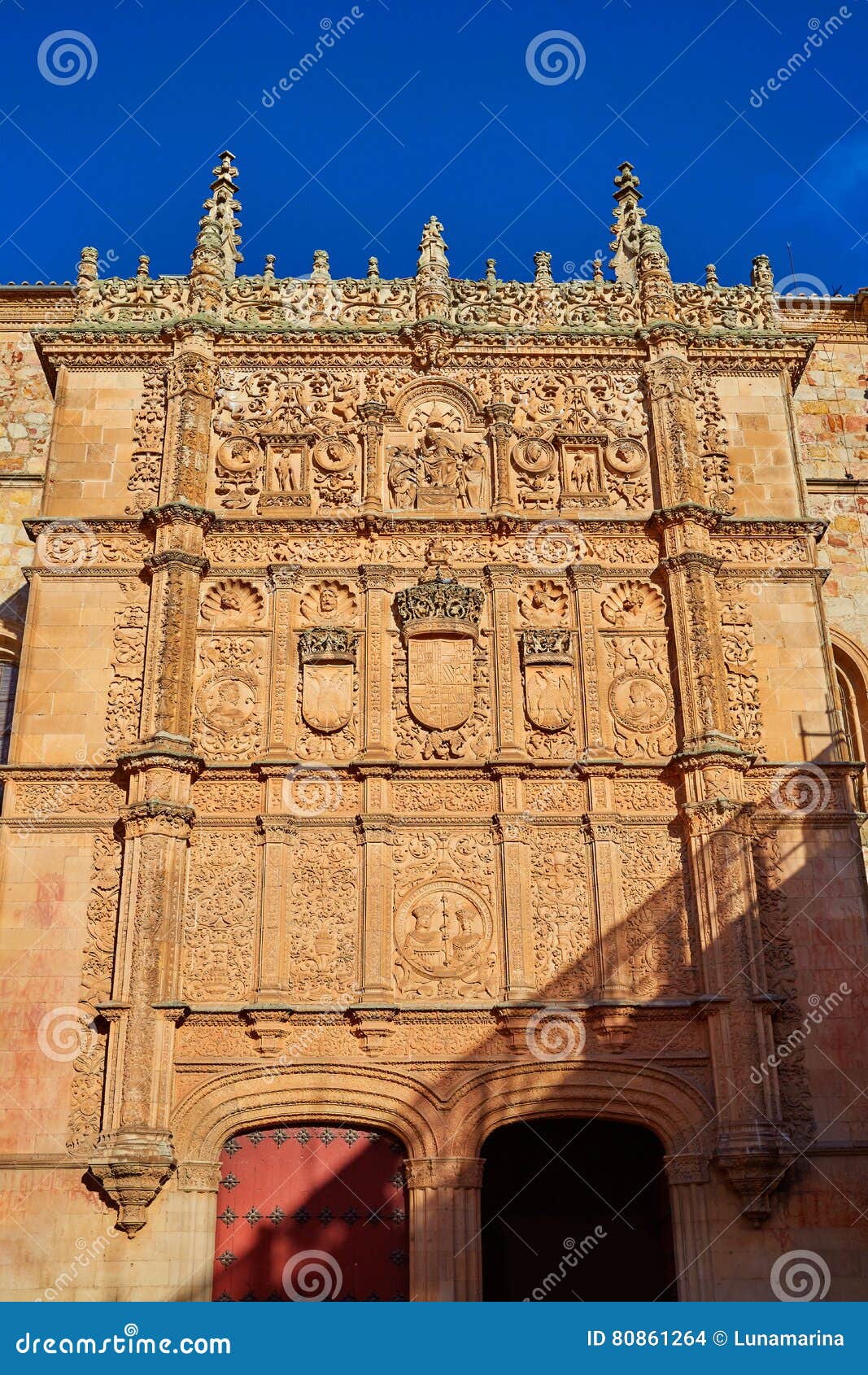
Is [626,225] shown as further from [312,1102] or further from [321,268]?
[312,1102]

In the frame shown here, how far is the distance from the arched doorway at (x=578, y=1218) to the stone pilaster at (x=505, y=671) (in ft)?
14.1

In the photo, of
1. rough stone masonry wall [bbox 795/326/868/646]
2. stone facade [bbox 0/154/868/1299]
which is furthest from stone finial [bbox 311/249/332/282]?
rough stone masonry wall [bbox 795/326/868/646]

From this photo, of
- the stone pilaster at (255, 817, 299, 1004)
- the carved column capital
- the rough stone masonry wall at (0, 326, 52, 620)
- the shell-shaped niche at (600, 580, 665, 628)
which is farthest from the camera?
the rough stone masonry wall at (0, 326, 52, 620)

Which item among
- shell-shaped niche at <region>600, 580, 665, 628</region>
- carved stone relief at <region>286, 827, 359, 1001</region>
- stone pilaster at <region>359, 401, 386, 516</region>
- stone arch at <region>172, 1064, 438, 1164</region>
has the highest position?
stone pilaster at <region>359, 401, 386, 516</region>

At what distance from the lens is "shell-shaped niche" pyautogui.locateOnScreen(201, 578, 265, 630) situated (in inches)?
678

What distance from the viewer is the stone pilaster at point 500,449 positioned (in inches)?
698

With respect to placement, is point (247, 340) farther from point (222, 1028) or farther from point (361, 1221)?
point (361, 1221)

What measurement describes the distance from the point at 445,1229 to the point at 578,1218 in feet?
7.84

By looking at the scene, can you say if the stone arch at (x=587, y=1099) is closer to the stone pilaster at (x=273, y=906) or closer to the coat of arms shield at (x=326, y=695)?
the stone pilaster at (x=273, y=906)

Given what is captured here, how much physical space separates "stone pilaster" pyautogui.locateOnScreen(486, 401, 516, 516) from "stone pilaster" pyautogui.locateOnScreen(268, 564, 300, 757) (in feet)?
8.86

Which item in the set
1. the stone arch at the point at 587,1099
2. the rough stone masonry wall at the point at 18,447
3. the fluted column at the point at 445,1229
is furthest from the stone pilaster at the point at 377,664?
the rough stone masonry wall at the point at 18,447

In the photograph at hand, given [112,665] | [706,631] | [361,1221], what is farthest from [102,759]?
[706,631]

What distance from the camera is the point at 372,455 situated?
59.0 feet

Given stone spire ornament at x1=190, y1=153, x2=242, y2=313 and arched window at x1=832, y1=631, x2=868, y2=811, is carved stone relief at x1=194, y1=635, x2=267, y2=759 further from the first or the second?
arched window at x1=832, y1=631, x2=868, y2=811
